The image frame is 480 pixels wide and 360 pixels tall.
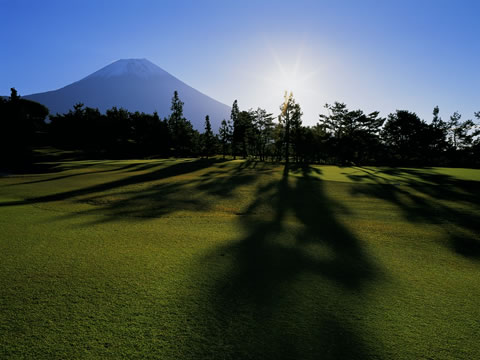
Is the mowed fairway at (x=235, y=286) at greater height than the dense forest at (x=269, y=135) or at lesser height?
lesser

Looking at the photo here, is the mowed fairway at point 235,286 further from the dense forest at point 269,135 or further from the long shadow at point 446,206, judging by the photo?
the dense forest at point 269,135

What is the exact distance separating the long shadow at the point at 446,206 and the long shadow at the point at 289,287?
3.33 metres

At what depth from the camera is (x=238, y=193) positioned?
15.4m

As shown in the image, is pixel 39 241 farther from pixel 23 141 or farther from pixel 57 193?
pixel 23 141

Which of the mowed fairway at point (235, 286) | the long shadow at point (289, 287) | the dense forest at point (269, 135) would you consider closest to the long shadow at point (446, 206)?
the mowed fairway at point (235, 286)

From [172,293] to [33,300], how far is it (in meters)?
2.10

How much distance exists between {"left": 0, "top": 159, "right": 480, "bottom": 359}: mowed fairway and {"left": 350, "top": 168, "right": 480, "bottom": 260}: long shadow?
0.39ft

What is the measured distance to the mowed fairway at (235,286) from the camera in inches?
121

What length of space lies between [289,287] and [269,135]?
67964mm

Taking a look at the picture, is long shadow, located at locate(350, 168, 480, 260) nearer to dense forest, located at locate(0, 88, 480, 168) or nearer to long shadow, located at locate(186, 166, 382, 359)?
long shadow, located at locate(186, 166, 382, 359)

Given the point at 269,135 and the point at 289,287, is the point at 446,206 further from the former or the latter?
the point at 269,135

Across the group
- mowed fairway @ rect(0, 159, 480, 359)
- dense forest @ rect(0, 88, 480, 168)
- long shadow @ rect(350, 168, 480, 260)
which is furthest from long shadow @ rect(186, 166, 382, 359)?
dense forest @ rect(0, 88, 480, 168)

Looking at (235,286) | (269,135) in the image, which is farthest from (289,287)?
(269,135)

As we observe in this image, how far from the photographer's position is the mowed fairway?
308 centimetres
